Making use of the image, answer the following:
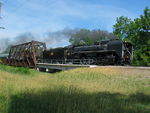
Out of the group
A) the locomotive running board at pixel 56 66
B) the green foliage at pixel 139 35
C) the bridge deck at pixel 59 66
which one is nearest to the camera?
the bridge deck at pixel 59 66

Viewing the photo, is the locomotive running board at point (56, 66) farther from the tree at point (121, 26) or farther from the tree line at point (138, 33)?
the tree at point (121, 26)

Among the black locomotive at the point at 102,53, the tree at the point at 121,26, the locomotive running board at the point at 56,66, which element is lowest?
the locomotive running board at the point at 56,66

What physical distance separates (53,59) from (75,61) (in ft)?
25.9

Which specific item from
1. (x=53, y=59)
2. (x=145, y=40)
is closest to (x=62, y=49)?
(x=53, y=59)

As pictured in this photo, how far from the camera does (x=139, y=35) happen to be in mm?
57281

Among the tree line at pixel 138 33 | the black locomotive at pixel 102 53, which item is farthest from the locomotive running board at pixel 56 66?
the tree line at pixel 138 33

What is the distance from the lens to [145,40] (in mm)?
55969

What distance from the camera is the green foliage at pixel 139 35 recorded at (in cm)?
5282

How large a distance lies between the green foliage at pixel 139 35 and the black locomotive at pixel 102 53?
18.0 metres

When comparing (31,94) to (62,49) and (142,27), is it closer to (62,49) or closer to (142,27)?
Answer: (62,49)

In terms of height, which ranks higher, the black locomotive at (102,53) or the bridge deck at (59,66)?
the black locomotive at (102,53)

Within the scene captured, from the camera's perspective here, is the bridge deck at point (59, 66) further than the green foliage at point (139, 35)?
No

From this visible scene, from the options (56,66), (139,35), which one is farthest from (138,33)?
(56,66)

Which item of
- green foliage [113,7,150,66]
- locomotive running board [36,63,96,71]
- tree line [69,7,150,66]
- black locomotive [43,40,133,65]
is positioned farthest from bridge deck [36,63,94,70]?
green foliage [113,7,150,66]
